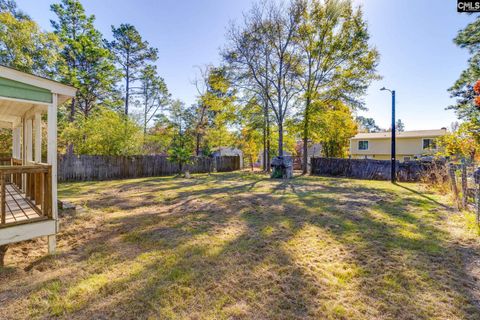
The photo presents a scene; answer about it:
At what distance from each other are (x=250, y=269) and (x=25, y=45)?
17943mm

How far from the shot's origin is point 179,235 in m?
4.05

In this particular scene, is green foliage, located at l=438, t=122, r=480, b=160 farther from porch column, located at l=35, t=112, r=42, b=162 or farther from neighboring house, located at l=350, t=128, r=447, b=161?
neighboring house, located at l=350, t=128, r=447, b=161

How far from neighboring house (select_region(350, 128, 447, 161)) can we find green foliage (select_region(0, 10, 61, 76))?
91.0ft

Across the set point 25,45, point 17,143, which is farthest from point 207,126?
point 17,143

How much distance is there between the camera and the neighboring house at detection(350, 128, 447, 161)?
23.1m

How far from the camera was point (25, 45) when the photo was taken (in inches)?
523

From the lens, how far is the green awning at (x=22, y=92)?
3.05m

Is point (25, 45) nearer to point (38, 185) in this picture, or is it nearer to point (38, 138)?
point (38, 138)

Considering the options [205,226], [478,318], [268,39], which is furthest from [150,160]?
[478,318]

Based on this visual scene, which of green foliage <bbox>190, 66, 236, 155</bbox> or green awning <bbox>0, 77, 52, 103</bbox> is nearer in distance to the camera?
green awning <bbox>0, 77, 52, 103</bbox>

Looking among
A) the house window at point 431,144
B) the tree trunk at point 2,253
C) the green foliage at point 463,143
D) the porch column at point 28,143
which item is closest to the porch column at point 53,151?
the tree trunk at point 2,253

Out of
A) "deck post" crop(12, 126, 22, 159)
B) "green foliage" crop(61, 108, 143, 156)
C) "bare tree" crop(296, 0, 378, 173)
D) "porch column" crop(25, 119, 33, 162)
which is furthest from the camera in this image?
"bare tree" crop(296, 0, 378, 173)

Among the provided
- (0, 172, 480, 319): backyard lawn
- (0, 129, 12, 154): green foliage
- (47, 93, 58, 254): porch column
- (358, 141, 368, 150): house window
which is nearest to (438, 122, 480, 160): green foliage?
(0, 172, 480, 319): backyard lawn

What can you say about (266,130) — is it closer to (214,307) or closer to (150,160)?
(150,160)
